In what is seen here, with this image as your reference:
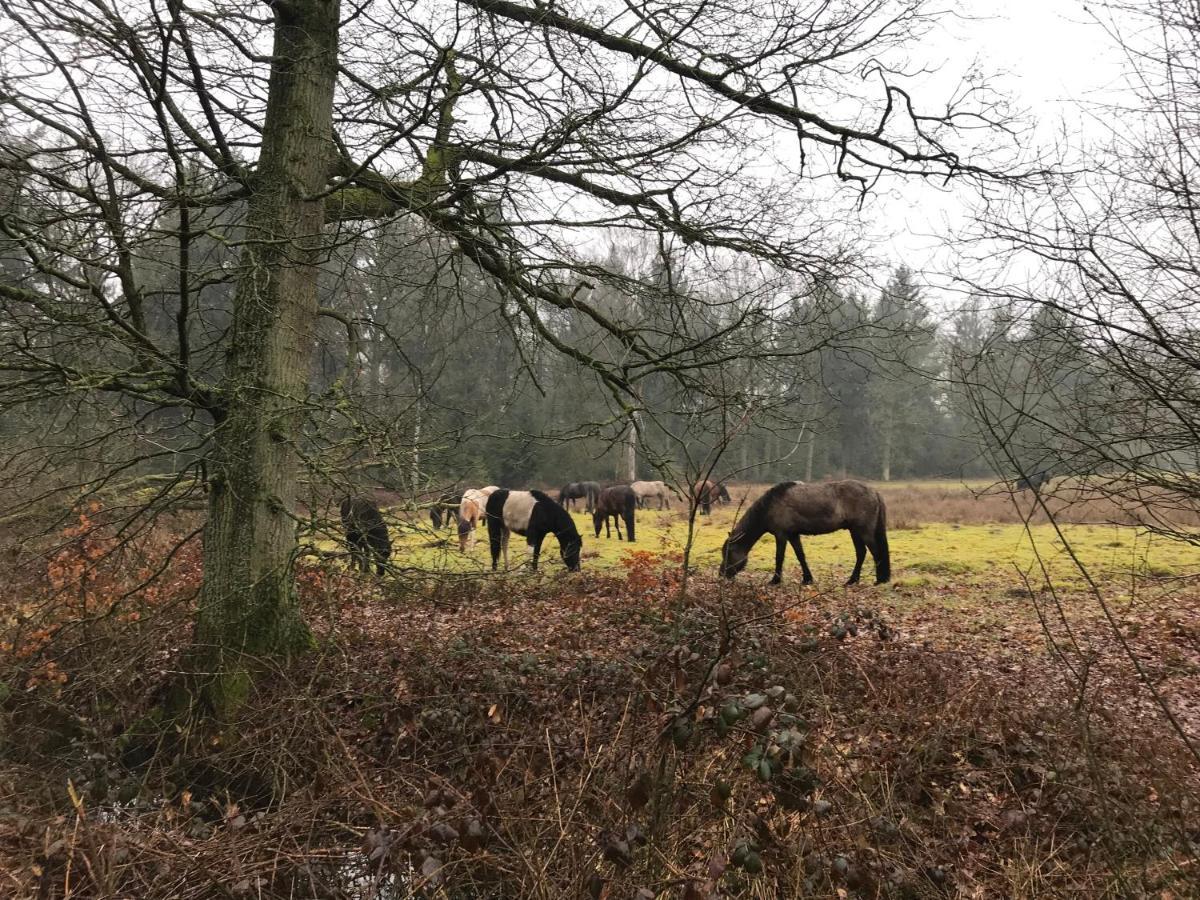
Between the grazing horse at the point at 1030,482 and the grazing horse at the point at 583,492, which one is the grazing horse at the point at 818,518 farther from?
the grazing horse at the point at 583,492

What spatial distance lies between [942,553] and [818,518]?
14.9 ft

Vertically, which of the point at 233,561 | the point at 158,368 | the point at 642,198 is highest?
the point at 642,198

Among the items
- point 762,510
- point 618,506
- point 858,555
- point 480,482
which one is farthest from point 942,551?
point 480,482

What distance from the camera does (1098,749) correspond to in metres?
4.40

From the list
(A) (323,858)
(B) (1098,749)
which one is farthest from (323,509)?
(B) (1098,749)

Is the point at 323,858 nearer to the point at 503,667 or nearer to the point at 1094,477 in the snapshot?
the point at 503,667

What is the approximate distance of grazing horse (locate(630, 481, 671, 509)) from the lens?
2627cm

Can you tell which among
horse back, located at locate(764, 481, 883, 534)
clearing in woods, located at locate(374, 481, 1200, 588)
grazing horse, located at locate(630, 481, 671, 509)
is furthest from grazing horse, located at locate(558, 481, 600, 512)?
horse back, located at locate(764, 481, 883, 534)

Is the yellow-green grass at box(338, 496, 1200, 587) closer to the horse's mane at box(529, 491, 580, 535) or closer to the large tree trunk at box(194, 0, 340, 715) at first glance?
the horse's mane at box(529, 491, 580, 535)

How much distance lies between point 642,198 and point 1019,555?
479 inches

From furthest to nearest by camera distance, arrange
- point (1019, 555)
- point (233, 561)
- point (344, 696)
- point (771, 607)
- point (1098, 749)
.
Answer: point (1019, 555) → point (771, 607) → point (344, 696) → point (233, 561) → point (1098, 749)

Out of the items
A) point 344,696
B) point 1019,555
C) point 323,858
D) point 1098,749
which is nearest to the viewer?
point 323,858

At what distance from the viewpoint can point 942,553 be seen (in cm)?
1418

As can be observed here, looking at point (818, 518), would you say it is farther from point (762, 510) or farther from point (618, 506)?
point (618, 506)
